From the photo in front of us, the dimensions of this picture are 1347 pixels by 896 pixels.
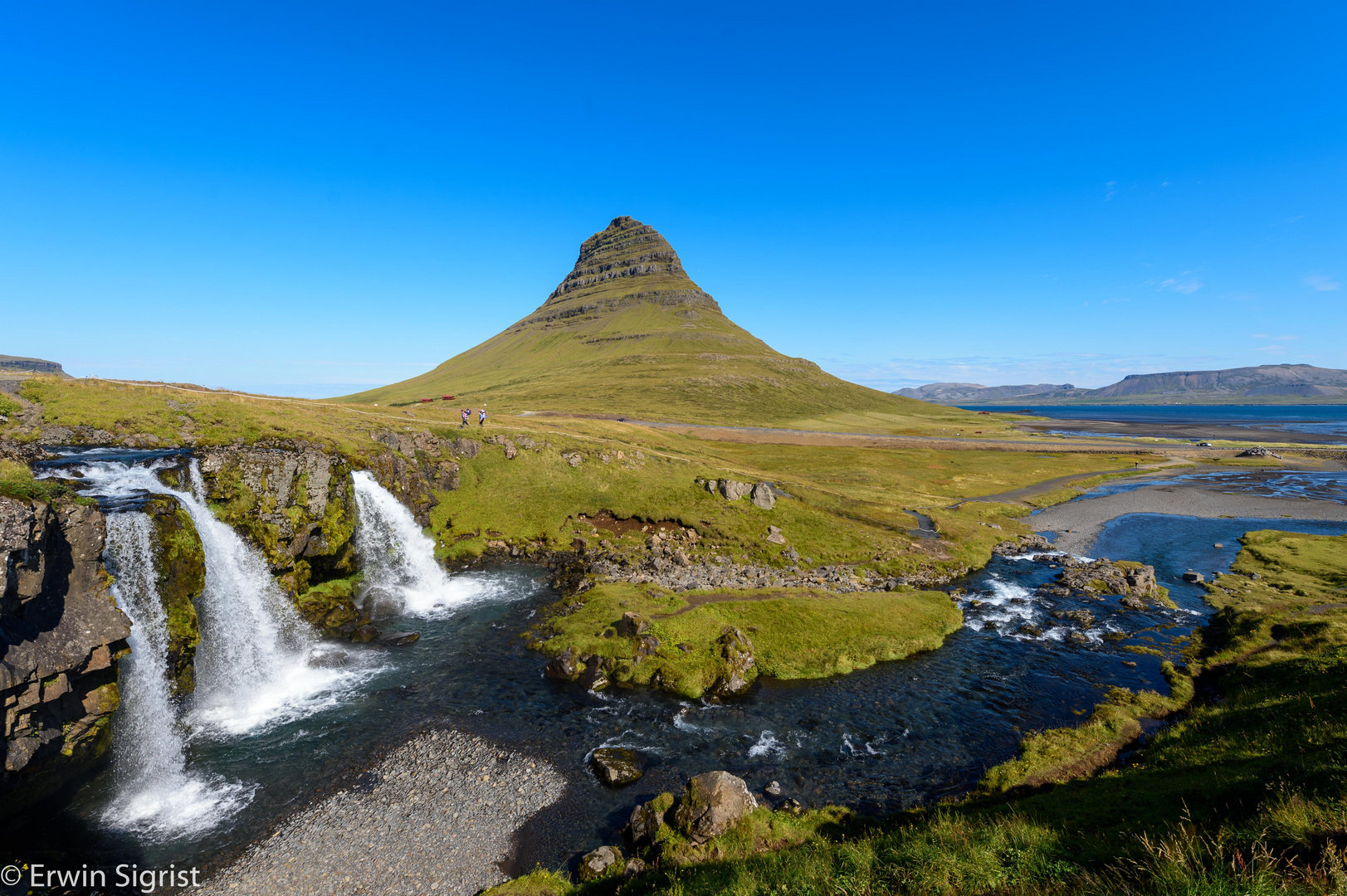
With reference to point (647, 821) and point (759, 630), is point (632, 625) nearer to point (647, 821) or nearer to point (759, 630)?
point (759, 630)

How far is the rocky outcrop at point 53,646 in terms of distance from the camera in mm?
22500

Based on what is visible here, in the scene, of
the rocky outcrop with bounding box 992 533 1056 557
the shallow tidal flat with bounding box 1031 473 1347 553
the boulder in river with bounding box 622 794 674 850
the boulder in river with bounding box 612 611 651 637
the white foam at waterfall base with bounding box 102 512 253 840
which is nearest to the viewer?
the boulder in river with bounding box 622 794 674 850

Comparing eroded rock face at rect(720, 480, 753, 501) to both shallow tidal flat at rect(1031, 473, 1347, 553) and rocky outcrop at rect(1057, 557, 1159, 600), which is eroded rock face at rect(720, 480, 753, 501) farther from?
shallow tidal flat at rect(1031, 473, 1347, 553)

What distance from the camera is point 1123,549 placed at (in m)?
66.5

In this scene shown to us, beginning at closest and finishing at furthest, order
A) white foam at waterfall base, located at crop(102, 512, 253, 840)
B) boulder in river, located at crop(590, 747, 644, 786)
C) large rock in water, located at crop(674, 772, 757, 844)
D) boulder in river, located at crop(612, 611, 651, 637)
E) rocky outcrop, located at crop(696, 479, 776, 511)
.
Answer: large rock in water, located at crop(674, 772, 757, 844) → white foam at waterfall base, located at crop(102, 512, 253, 840) → boulder in river, located at crop(590, 747, 644, 786) → boulder in river, located at crop(612, 611, 651, 637) → rocky outcrop, located at crop(696, 479, 776, 511)

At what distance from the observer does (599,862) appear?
19656 mm

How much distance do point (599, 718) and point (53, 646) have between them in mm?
26188

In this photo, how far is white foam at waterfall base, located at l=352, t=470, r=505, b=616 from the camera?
45.0 meters

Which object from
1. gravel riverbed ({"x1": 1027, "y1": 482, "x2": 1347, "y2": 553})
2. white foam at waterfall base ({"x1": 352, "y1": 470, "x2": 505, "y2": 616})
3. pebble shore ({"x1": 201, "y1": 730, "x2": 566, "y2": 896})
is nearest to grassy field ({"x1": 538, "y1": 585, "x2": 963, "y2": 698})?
pebble shore ({"x1": 201, "y1": 730, "x2": 566, "y2": 896})

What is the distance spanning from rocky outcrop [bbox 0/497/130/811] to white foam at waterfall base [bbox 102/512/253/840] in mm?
1024

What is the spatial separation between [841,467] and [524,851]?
353 ft

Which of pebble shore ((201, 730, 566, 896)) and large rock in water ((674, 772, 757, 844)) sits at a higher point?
large rock in water ((674, 772, 757, 844))

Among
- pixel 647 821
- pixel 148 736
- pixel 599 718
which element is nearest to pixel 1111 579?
pixel 599 718

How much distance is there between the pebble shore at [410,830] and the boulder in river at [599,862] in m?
3.22
